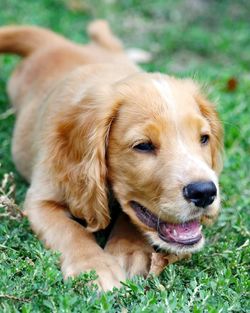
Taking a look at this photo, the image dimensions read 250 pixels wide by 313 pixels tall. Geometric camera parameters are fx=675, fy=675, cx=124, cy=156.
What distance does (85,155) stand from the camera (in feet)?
11.8

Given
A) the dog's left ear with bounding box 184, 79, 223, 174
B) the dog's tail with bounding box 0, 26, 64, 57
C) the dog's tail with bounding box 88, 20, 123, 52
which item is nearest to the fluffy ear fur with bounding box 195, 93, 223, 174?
the dog's left ear with bounding box 184, 79, 223, 174

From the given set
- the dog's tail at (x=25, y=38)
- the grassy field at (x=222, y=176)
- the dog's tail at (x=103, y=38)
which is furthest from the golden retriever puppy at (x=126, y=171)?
the dog's tail at (x=103, y=38)

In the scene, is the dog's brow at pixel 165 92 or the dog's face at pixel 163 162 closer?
the dog's face at pixel 163 162

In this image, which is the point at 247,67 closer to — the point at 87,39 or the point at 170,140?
the point at 87,39

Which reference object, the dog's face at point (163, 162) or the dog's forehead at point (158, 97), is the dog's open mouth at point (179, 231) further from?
the dog's forehead at point (158, 97)

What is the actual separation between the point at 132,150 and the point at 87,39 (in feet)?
14.5

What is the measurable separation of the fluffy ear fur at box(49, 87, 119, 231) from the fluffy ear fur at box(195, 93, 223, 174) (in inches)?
20.7

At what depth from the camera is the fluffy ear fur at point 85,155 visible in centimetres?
354

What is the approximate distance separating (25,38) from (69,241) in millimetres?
2857

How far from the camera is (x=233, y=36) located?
835 centimetres

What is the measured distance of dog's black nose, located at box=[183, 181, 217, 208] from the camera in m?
3.15

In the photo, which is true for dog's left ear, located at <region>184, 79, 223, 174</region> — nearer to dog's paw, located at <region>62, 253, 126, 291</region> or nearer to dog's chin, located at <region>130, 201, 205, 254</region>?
dog's chin, located at <region>130, 201, 205, 254</region>

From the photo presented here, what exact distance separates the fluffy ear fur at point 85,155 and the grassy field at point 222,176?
0.31m

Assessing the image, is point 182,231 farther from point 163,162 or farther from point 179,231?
point 163,162
